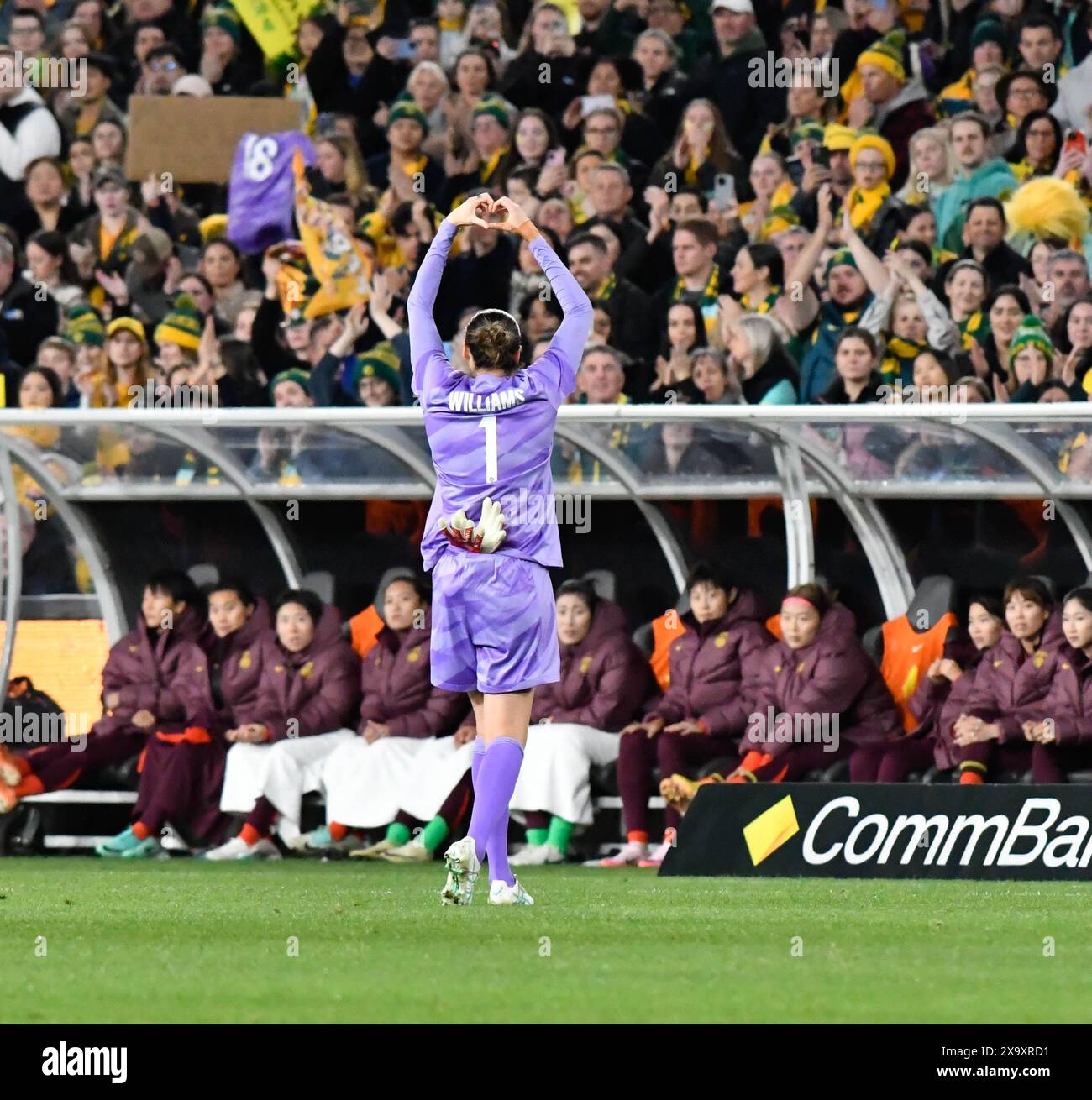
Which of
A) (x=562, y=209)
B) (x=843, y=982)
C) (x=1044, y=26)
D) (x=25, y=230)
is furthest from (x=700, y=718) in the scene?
(x=25, y=230)

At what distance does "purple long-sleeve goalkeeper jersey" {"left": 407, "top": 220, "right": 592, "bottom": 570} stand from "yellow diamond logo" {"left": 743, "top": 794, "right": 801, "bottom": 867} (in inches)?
88.6

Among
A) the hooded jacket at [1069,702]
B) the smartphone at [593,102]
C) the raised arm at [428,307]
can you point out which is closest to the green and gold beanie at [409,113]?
the smartphone at [593,102]

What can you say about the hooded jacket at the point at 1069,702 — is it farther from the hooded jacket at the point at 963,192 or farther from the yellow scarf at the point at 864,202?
the yellow scarf at the point at 864,202

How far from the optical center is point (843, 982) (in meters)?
6.19

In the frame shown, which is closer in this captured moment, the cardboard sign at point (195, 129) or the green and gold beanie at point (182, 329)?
the green and gold beanie at point (182, 329)

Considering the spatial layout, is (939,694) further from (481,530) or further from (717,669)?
(481,530)

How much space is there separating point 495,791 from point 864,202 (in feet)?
21.1

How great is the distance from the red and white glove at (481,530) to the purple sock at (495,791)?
0.65m

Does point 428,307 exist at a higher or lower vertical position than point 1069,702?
higher

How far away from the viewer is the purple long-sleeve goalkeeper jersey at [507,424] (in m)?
8.17

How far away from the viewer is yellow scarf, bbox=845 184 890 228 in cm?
1352

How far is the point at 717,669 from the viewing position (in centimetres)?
1216

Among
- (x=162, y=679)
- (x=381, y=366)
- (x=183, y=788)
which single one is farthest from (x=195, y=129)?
(x=183, y=788)

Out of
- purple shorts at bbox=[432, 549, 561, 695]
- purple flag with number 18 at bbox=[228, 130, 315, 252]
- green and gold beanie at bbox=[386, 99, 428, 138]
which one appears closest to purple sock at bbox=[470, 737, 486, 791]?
purple shorts at bbox=[432, 549, 561, 695]
